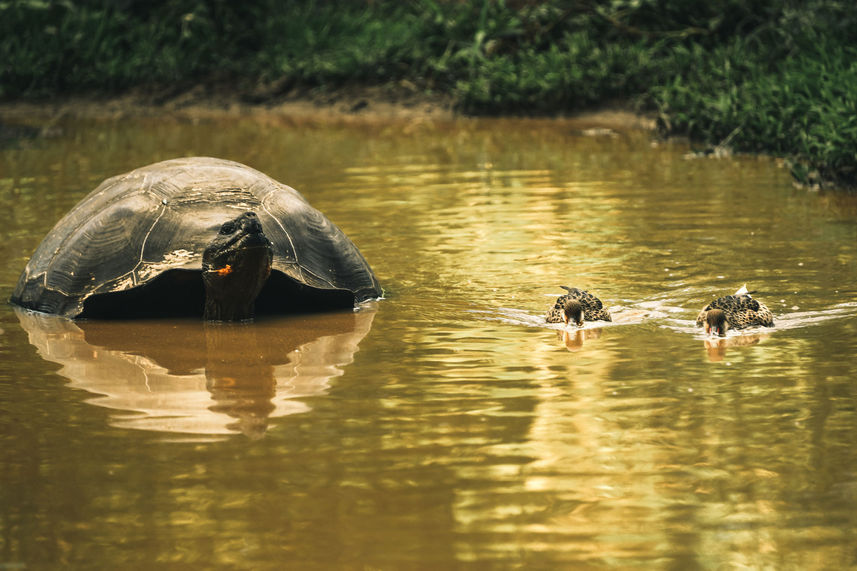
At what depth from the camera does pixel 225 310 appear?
23.7 ft

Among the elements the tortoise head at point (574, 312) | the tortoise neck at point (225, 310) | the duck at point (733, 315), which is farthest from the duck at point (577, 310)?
the tortoise neck at point (225, 310)

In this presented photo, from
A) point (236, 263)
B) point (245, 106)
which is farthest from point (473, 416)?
point (245, 106)

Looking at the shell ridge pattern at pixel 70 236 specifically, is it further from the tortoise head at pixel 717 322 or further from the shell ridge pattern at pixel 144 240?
the tortoise head at pixel 717 322

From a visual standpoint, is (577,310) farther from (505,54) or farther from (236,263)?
(505,54)

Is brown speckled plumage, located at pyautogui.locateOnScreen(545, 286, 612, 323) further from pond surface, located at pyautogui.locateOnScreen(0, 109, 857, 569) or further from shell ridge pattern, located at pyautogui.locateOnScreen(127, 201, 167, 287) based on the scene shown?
shell ridge pattern, located at pyautogui.locateOnScreen(127, 201, 167, 287)

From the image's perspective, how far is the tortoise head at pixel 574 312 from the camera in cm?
662

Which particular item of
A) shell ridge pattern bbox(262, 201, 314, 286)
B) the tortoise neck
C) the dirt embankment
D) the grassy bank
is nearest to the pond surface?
the tortoise neck

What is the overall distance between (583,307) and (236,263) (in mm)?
1827

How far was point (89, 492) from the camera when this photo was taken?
439 centimetres

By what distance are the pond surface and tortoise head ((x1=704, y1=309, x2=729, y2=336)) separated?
138mm

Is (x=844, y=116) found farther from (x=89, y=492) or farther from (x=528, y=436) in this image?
(x=89, y=492)

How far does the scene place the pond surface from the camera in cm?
395

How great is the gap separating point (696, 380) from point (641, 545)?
1944mm

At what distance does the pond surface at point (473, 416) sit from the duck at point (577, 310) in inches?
3.3
